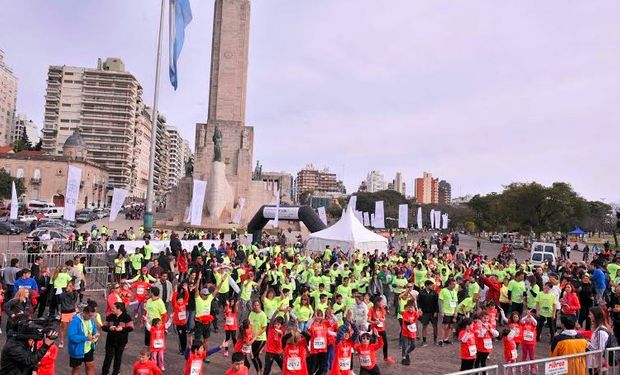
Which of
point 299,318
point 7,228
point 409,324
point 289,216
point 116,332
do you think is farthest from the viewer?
point 7,228

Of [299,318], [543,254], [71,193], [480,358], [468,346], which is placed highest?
[71,193]

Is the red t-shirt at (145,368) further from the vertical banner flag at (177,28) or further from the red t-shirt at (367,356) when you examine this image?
the vertical banner flag at (177,28)

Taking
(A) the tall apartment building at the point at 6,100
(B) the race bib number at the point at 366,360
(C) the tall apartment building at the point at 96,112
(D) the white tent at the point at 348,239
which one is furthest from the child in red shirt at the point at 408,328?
(A) the tall apartment building at the point at 6,100

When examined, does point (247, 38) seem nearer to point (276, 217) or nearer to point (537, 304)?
point (276, 217)

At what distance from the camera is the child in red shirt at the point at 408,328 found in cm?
955

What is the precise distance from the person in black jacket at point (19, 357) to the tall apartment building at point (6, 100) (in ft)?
407

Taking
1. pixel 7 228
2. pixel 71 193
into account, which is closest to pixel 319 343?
pixel 71 193

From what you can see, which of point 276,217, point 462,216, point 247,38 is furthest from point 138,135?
point 276,217

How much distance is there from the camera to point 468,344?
8.00m

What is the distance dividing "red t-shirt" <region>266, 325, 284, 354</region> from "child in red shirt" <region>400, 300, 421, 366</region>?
9.22ft

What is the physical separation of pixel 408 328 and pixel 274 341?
3006 millimetres

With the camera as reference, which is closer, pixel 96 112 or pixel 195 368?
pixel 195 368

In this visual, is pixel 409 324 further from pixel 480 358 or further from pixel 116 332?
pixel 116 332

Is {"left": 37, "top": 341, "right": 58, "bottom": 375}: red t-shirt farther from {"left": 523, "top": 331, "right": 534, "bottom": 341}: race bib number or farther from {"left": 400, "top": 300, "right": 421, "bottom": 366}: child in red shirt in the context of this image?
{"left": 523, "top": 331, "right": 534, "bottom": 341}: race bib number
